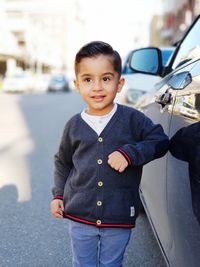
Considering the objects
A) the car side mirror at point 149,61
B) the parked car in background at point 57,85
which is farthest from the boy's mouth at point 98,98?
the parked car in background at point 57,85

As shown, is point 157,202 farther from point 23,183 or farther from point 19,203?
point 23,183

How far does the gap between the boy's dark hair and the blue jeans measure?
2.38 ft


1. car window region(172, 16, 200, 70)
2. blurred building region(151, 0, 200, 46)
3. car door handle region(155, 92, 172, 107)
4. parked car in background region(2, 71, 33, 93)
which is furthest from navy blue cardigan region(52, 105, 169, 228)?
blurred building region(151, 0, 200, 46)

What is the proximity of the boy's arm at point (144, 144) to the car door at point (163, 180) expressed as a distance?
A: 0.26 metres

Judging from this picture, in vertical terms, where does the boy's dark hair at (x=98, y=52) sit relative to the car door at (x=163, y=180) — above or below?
above

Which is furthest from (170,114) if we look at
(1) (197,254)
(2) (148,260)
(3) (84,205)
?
(2) (148,260)

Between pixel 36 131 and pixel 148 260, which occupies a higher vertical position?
pixel 148 260

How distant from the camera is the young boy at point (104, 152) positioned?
76.7 inches

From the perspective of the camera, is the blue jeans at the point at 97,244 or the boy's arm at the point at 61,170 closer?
the blue jeans at the point at 97,244

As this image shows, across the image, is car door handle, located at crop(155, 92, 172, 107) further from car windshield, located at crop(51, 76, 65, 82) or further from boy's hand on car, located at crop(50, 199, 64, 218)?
car windshield, located at crop(51, 76, 65, 82)

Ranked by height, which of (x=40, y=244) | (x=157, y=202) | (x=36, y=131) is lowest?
(x=36, y=131)

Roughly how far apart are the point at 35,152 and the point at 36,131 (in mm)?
2683

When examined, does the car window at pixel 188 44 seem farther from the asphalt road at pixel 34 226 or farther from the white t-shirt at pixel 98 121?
the asphalt road at pixel 34 226

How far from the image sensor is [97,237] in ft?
6.98
